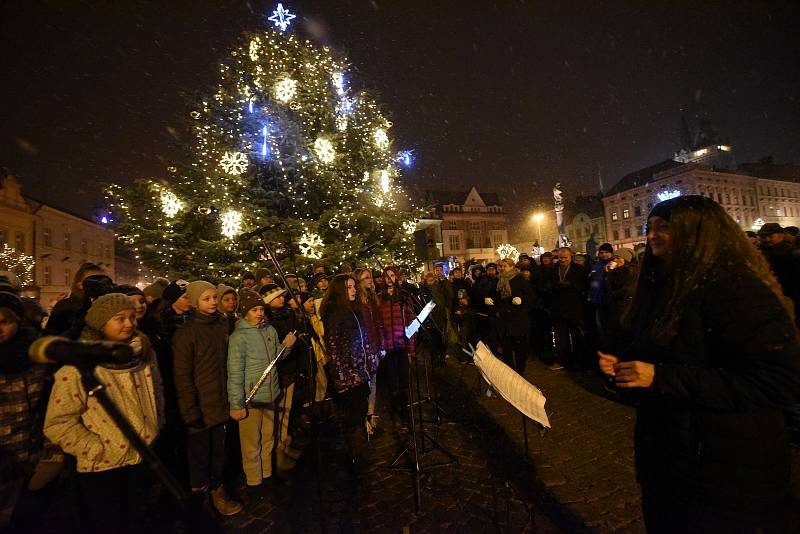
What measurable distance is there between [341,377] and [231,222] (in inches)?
290

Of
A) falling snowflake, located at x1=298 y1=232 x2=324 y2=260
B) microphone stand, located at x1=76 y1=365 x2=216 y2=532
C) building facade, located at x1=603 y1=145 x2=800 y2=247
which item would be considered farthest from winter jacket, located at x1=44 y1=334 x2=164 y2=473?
building facade, located at x1=603 y1=145 x2=800 y2=247

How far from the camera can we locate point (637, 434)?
73.2 inches

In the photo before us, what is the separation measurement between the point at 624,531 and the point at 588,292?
600 centimetres

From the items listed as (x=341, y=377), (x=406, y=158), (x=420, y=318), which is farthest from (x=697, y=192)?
(x=341, y=377)

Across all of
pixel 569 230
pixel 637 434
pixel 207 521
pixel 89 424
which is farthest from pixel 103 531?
pixel 569 230

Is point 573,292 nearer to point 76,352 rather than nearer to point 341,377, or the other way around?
point 341,377

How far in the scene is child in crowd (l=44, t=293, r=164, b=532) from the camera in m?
2.63

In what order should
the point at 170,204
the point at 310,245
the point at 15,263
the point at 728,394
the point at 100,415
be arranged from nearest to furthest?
the point at 728,394, the point at 100,415, the point at 170,204, the point at 310,245, the point at 15,263

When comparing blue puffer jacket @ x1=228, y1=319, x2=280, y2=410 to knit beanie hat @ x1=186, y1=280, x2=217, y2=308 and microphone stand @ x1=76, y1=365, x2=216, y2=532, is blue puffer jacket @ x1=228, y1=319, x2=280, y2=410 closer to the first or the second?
knit beanie hat @ x1=186, y1=280, x2=217, y2=308

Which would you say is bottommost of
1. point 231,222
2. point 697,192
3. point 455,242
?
point 231,222

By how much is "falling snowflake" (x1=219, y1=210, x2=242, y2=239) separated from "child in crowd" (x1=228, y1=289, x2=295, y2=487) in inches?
270

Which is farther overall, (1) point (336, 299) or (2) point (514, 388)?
(1) point (336, 299)

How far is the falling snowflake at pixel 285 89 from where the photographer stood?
1136cm

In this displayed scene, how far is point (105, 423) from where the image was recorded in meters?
2.83
